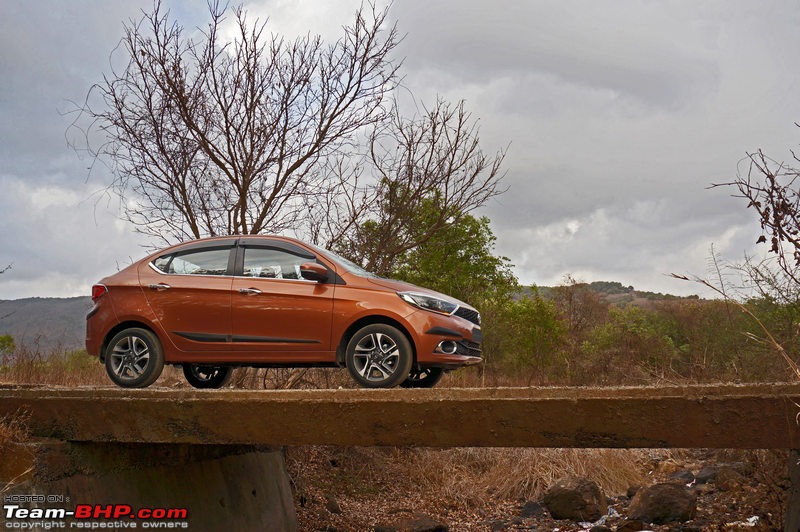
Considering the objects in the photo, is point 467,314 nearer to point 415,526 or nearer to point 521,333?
point 415,526

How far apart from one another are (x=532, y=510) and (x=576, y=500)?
0.95 metres

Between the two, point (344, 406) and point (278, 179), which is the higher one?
point (278, 179)

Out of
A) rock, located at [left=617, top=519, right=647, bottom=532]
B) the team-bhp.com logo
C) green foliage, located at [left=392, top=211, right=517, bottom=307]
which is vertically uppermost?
green foliage, located at [left=392, top=211, right=517, bottom=307]

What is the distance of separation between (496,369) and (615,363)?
5.54 metres

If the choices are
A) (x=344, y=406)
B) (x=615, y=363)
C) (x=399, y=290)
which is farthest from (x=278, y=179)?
(x=615, y=363)

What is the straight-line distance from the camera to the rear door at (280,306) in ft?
24.1

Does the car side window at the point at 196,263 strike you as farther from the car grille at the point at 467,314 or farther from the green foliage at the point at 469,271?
the green foliage at the point at 469,271

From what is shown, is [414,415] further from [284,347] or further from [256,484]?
[256,484]

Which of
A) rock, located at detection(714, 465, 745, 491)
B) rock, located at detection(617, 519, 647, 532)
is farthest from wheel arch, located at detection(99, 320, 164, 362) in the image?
rock, located at detection(714, 465, 745, 491)

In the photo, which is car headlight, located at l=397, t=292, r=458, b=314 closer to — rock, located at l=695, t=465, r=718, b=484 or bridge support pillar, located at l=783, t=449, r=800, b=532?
bridge support pillar, located at l=783, t=449, r=800, b=532

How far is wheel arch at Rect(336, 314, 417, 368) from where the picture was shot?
279 inches

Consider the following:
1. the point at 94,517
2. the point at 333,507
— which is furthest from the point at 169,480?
the point at 333,507

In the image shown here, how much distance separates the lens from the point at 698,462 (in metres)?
15.1

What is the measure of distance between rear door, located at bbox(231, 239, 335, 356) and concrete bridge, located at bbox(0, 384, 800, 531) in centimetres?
110
